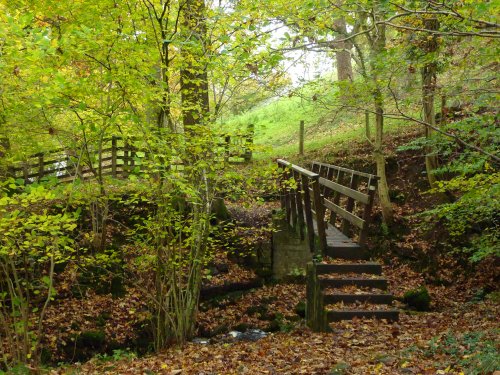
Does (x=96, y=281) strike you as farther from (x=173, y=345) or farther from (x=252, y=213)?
(x=252, y=213)

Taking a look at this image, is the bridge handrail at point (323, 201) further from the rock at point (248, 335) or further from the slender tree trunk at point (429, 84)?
the rock at point (248, 335)

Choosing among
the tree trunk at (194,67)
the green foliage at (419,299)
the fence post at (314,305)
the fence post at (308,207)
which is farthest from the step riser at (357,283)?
the tree trunk at (194,67)

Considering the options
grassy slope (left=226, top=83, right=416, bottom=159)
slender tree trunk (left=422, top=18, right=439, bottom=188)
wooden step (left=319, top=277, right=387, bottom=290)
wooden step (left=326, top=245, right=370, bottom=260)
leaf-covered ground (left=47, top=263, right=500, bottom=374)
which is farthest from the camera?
grassy slope (left=226, top=83, right=416, bottom=159)

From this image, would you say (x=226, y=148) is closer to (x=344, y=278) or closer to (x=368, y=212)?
(x=368, y=212)

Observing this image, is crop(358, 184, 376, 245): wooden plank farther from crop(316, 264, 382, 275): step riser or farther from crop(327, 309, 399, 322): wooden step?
crop(327, 309, 399, 322): wooden step

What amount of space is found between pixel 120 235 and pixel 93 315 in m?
2.81

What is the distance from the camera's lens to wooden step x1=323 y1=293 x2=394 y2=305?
24.2 ft

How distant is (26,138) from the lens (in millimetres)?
9383

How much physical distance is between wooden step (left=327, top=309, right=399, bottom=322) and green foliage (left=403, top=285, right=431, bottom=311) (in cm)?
298

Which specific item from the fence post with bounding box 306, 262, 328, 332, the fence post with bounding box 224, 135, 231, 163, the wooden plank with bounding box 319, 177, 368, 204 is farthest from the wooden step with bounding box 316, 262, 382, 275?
the fence post with bounding box 224, 135, 231, 163

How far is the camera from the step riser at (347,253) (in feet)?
27.0

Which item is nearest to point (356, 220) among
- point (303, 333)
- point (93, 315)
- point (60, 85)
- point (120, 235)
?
point (303, 333)

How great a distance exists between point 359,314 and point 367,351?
1.40 meters

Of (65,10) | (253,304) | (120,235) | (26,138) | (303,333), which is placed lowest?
(253,304)
